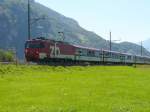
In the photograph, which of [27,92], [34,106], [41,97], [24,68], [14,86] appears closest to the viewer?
[34,106]

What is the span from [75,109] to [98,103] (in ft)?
7.64

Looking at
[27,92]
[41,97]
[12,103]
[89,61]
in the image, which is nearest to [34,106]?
[12,103]

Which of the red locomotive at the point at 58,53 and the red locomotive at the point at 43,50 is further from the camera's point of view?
the red locomotive at the point at 58,53

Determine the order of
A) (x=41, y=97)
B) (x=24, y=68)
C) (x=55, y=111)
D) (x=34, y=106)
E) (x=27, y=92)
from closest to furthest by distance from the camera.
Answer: (x=55, y=111) → (x=34, y=106) → (x=41, y=97) → (x=27, y=92) → (x=24, y=68)

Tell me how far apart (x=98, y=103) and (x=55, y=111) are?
3.17 m

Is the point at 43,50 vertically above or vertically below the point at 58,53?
above

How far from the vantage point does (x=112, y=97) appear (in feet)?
76.3

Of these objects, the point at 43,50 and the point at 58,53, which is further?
the point at 58,53

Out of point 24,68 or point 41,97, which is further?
point 24,68

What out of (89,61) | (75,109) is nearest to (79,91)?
(75,109)

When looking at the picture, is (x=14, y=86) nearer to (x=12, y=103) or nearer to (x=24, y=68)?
(x=12, y=103)

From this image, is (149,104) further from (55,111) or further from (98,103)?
(55,111)

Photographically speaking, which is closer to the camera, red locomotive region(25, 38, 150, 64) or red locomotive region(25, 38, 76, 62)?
red locomotive region(25, 38, 76, 62)

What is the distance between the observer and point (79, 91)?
84.1 feet
